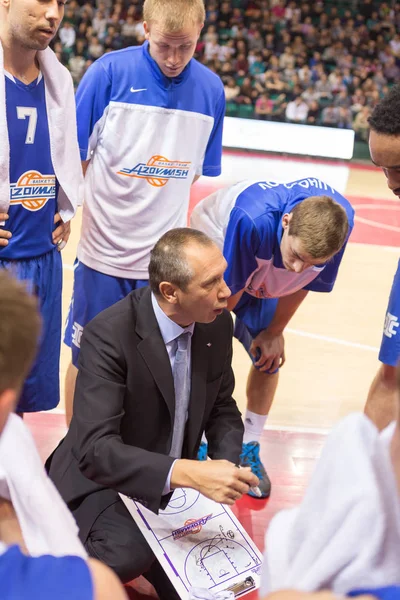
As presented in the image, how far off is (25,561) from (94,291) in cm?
274

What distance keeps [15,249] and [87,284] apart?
731 millimetres

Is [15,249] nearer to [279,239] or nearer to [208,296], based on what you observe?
[208,296]

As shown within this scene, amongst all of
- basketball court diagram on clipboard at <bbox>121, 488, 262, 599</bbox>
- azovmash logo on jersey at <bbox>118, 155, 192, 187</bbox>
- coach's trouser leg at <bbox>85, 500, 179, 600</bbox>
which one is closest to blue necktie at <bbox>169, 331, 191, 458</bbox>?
basketball court diagram on clipboard at <bbox>121, 488, 262, 599</bbox>

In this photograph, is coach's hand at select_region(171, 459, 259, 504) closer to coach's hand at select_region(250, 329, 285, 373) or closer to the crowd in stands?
coach's hand at select_region(250, 329, 285, 373)

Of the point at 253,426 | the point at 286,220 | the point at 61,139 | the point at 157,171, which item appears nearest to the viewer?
the point at 61,139

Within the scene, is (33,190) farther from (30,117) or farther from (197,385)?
(197,385)

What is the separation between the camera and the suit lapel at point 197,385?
297 centimetres

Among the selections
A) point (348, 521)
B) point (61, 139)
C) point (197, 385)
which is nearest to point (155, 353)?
point (197, 385)

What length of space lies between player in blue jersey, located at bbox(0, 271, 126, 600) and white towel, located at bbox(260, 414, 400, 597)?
1.05ft

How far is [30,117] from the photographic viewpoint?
3.10 metres

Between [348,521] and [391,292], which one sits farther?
[391,292]

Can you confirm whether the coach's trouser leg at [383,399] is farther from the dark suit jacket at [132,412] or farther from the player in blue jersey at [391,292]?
the dark suit jacket at [132,412]

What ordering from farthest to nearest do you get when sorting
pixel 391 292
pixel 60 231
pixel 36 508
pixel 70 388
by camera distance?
1. pixel 70 388
2. pixel 391 292
3. pixel 60 231
4. pixel 36 508

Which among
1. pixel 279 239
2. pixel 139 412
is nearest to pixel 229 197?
pixel 279 239
